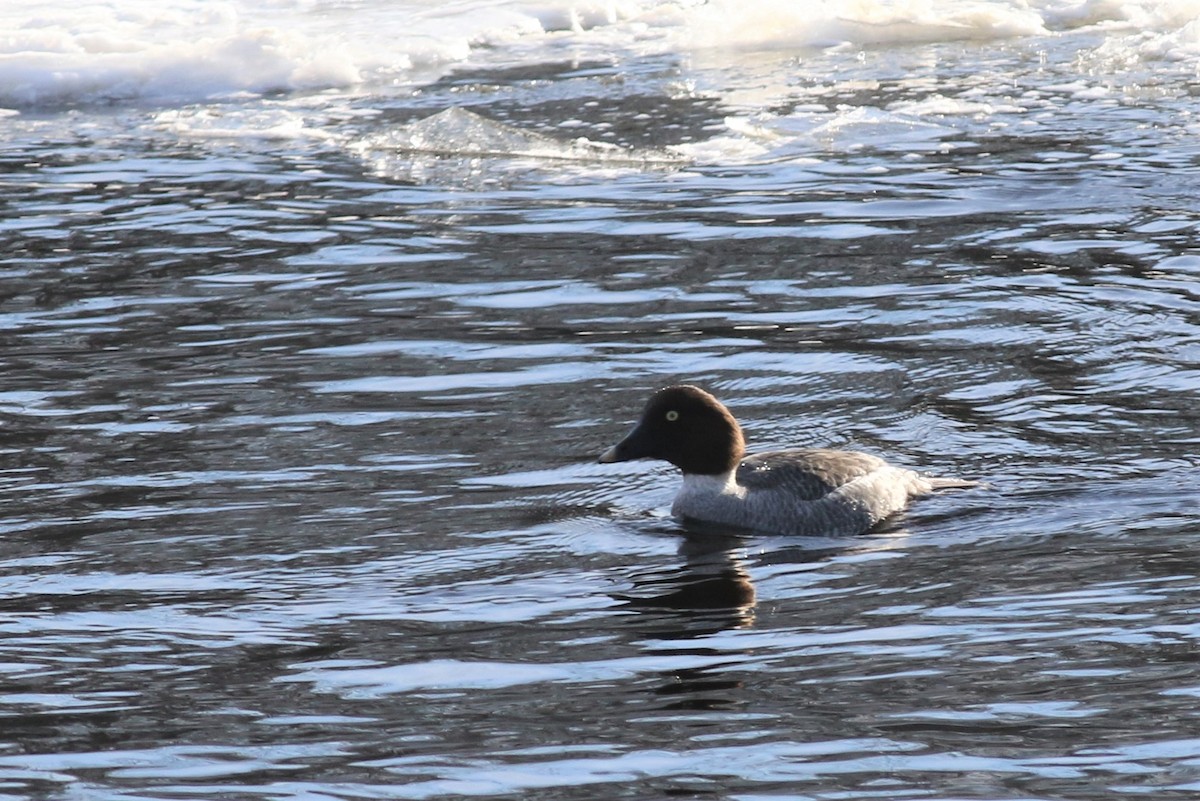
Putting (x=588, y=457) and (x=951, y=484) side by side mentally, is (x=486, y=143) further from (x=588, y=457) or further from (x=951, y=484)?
(x=951, y=484)

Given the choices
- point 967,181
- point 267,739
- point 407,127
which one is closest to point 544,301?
point 967,181

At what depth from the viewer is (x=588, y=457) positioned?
27.8ft

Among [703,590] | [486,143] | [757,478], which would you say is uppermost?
[486,143]

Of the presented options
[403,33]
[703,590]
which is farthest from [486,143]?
[703,590]

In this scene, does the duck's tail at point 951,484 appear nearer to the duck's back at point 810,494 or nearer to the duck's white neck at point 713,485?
the duck's back at point 810,494

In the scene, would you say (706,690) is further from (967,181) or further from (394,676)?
(967,181)

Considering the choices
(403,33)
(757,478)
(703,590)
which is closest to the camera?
(703,590)

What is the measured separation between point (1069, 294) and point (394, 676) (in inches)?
237

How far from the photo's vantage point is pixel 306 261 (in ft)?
39.0

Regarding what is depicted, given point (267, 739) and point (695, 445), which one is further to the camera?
point (695, 445)

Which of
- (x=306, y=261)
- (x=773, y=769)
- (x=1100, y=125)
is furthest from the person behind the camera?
(x=1100, y=125)

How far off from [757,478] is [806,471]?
28 cm

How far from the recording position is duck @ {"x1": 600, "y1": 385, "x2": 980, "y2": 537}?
306 inches

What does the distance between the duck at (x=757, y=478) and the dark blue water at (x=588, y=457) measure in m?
0.19
